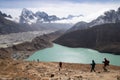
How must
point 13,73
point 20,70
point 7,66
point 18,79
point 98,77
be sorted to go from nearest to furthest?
point 18,79, point 98,77, point 13,73, point 20,70, point 7,66

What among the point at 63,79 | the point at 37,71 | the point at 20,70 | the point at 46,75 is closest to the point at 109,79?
the point at 63,79

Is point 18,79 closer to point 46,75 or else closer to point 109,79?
point 46,75

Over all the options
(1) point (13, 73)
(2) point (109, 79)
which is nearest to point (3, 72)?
(1) point (13, 73)

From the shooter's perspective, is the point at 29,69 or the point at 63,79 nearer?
the point at 63,79

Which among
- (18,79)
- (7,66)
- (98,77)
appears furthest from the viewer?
(7,66)

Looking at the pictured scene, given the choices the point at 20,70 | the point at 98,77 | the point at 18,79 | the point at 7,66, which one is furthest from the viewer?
the point at 7,66

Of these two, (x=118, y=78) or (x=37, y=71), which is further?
(x=37, y=71)

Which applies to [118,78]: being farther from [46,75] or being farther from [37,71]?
[37,71]

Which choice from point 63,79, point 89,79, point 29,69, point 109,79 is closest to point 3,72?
point 29,69

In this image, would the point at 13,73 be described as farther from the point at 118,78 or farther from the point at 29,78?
the point at 118,78
